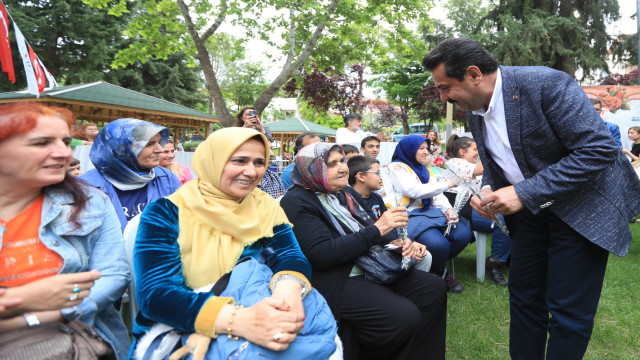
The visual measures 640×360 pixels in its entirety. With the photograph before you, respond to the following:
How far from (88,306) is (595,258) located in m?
2.26

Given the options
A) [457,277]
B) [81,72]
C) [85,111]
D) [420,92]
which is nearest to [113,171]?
[457,277]

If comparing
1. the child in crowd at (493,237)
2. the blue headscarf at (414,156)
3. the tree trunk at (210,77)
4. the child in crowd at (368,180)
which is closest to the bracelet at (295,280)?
the child in crowd at (368,180)

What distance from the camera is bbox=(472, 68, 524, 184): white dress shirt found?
1938 millimetres

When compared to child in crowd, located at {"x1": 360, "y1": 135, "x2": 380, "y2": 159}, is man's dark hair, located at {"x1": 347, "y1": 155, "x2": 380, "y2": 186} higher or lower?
higher

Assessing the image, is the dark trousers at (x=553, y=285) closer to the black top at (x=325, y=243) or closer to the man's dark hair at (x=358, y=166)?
the black top at (x=325, y=243)

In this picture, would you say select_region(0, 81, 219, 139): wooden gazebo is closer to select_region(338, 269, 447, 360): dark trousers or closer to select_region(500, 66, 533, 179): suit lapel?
select_region(338, 269, 447, 360): dark trousers

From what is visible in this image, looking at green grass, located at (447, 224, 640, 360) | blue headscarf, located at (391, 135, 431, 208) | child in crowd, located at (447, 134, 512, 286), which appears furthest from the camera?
child in crowd, located at (447, 134, 512, 286)

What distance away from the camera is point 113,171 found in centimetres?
251

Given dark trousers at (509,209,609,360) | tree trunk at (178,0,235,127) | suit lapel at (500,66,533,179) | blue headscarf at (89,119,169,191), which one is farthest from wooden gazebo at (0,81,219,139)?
dark trousers at (509,209,609,360)

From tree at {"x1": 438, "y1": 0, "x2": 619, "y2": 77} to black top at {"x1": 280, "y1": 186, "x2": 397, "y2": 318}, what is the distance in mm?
14700

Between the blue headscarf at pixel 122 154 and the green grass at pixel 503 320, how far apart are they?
2.56m

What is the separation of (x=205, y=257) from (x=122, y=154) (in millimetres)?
1257

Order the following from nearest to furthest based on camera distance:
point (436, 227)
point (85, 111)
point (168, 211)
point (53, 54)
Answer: point (168, 211), point (436, 227), point (85, 111), point (53, 54)

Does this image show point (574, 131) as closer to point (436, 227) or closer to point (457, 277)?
point (436, 227)
